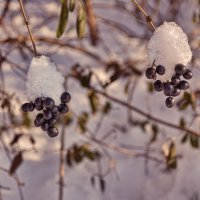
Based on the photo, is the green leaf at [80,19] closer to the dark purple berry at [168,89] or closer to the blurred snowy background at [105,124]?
the dark purple berry at [168,89]

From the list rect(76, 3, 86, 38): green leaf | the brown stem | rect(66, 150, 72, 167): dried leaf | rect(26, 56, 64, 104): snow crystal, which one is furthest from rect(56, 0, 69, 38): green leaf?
the brown stem

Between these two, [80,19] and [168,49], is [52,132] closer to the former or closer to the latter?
[168,49]

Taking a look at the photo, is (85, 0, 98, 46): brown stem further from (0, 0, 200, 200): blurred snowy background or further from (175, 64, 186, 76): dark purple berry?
(175, 64, 186, 76): dark purple berry

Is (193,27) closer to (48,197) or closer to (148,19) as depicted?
(48,197)

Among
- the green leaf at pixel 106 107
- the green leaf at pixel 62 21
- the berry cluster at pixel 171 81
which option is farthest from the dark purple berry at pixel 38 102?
the green leaf at pixel 106 107

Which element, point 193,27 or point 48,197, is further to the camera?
point 193,27

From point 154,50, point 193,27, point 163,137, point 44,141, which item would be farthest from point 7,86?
point 154,50

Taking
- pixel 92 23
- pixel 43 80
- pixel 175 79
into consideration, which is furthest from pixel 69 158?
pixel 175 79
